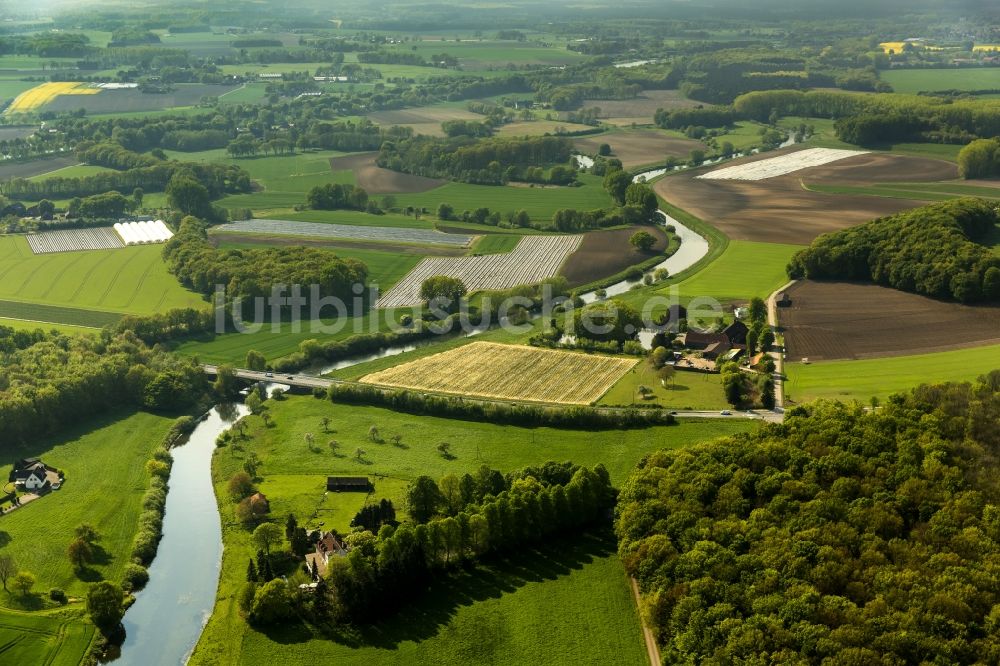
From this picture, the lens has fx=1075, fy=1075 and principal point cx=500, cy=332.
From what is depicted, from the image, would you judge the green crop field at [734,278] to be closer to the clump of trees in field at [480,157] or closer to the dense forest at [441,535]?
the dense forest at [441,535]

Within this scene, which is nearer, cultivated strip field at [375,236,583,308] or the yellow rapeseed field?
cultivated strip field at [375,236,583,308]

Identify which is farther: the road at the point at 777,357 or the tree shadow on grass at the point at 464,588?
the road at the point at 777,357

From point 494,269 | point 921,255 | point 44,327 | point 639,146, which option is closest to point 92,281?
point 44,327

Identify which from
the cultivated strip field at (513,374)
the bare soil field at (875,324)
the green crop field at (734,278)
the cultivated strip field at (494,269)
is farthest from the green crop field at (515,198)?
the cultivated strip field at (513,374)

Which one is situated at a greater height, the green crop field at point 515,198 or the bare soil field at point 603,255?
the green crop field at point 515,198

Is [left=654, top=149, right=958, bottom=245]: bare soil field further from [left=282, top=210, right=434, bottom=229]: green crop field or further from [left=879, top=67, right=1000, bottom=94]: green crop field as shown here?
[left=879, top=67, right=1000, bottom=94]: green crop field

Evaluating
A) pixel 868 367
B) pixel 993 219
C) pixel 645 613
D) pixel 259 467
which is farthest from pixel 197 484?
pixel 993 219

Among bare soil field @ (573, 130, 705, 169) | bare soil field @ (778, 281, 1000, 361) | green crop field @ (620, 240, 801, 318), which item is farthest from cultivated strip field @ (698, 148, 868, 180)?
bare soil field @ (778, 281, 1000, 361)

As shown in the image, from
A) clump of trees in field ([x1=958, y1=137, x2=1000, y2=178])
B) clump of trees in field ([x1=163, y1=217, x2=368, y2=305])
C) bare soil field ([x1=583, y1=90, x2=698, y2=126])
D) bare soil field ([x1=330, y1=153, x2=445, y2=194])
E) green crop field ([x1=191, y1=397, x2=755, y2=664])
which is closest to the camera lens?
green crop field ([x1=191, y1=397, x2=755, y2=664])
